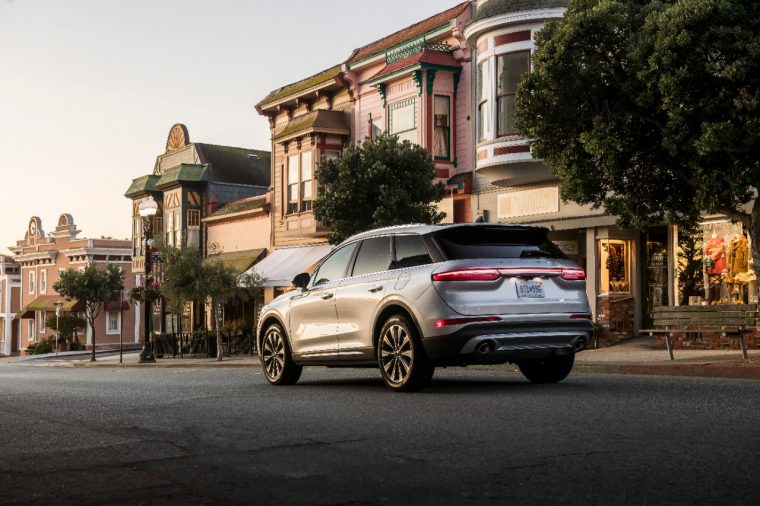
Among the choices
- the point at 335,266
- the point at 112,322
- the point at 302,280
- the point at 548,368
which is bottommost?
the point at 112,322

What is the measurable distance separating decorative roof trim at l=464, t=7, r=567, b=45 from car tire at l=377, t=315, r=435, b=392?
15404mm

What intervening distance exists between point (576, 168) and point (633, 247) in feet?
28.7

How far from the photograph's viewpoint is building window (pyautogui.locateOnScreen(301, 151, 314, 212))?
35312mm

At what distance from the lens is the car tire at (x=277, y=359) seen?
13195 millimetres

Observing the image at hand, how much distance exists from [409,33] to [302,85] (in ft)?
22.2

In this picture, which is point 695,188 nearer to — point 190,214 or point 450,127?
point 450,127

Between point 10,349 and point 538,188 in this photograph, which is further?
point 10,349

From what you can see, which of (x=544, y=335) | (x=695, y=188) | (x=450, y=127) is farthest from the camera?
(x=450, y=127)

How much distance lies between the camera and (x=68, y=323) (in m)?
62.5

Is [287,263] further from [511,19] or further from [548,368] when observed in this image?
[548,368]

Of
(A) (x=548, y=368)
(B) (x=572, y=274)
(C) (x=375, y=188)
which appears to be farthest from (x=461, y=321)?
(C) (x=375, y=188)

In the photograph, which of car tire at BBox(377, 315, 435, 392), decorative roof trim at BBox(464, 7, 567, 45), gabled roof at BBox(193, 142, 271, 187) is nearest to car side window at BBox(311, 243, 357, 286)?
car tire at BBox(377, 315, 435, 392)

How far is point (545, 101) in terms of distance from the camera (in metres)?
16.5

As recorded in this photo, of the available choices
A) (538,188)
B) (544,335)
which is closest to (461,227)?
(544,335)
